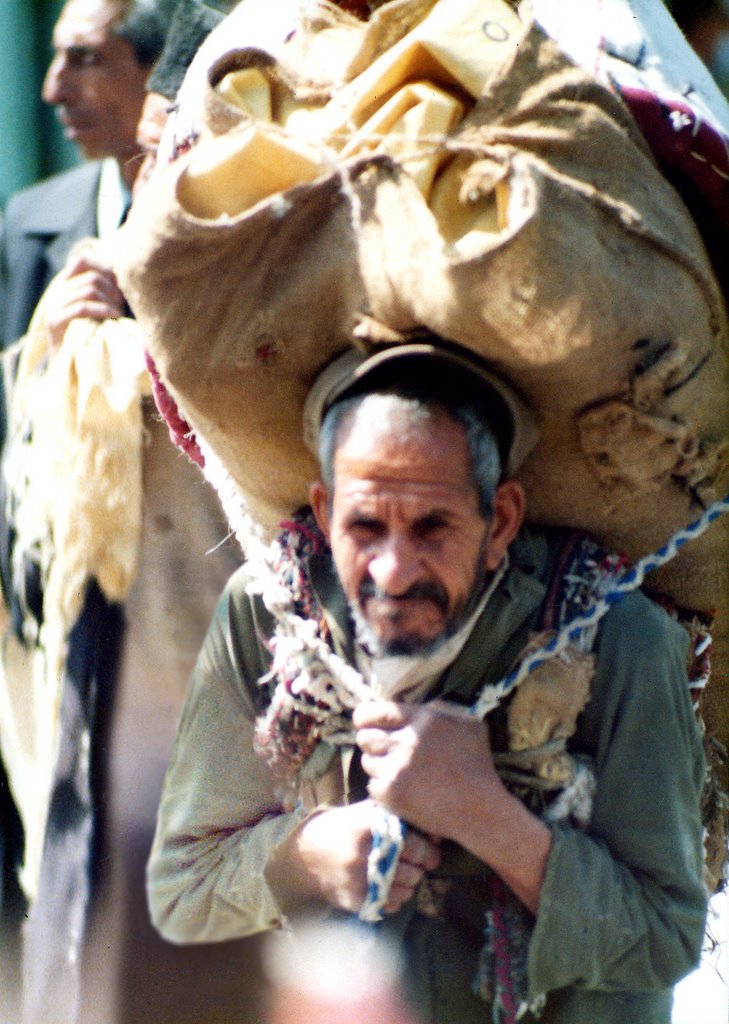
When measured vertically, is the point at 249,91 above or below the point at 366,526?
above

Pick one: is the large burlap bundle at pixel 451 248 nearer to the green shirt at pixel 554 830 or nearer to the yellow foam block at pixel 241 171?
the yellow foam block at pixel 241 171

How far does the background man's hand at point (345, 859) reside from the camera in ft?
7.03

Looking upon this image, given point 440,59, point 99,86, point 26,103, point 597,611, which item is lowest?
point 26,103

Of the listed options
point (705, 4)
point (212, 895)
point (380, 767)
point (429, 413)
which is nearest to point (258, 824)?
point (212, 895)

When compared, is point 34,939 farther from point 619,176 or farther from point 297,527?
point 619,176

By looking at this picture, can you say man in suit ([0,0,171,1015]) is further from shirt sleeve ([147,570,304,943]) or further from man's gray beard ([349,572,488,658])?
man's gray beard ([349,572,488,658])

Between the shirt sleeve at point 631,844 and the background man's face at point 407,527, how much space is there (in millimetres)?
274

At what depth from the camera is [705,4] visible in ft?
9.89

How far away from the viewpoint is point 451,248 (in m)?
2.01

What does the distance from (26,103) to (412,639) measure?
3780 millimetres

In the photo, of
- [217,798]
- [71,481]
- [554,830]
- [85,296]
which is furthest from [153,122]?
[554,830]

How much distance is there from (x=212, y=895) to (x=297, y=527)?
585 millimetres

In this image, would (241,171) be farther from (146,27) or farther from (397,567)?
(146,27)

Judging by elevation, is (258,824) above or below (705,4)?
below
